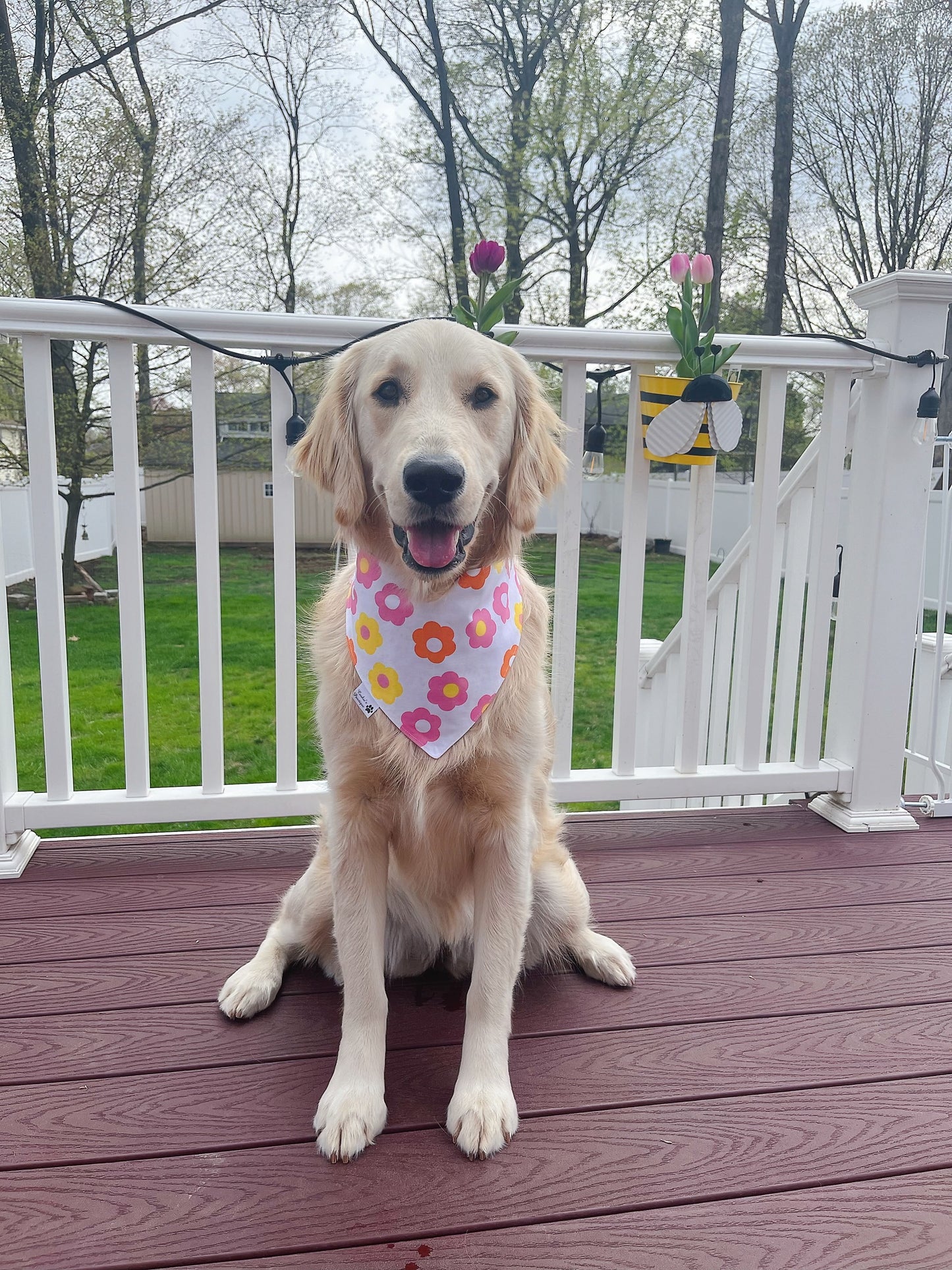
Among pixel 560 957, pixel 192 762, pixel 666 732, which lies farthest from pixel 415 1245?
pixel 192 762

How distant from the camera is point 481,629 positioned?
56.4 inches

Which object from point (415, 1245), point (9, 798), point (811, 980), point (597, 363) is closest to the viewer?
point (415, 1245)

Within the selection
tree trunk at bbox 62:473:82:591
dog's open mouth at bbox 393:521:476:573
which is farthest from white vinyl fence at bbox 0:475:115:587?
dog's open mouth at bbox 393:521:476:573

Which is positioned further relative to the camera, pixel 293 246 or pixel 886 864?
pixel 293 246

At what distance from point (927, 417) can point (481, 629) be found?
1.47 meters

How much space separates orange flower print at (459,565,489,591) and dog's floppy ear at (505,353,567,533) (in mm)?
98

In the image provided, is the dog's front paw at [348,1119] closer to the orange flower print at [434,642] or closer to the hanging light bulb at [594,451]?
the orange flower print at [434,642]

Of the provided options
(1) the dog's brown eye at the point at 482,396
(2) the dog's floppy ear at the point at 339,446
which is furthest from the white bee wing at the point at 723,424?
(2) the dog's floppy ear at the point at 339,446

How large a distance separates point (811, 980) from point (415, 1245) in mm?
914

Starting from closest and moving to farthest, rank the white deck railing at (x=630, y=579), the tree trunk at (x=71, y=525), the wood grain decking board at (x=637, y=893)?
the wood grain decking board at (x=637, y=893) < the white deck railing at (x=630, y=579) < the tree trunk at (x=71, y=525)

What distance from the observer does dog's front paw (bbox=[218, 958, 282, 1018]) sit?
1.46 meters

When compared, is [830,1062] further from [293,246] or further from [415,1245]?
[293,246]

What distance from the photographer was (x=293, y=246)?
9047 millimetres

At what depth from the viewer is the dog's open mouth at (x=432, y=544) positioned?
1.29m
